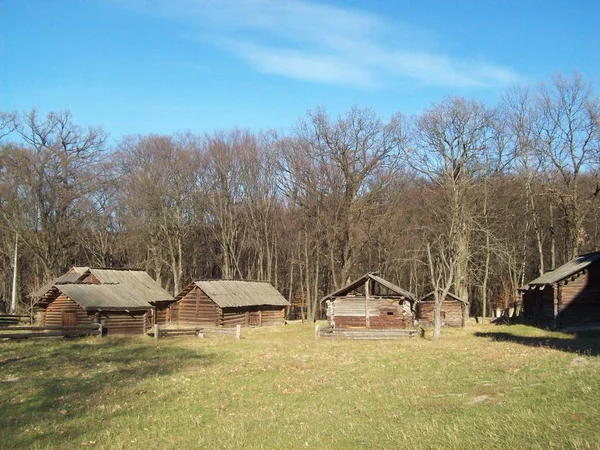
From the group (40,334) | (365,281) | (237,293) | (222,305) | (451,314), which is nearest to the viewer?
(40,334)

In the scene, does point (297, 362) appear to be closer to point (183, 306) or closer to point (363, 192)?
point (183, 306)

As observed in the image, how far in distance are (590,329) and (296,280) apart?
4506 cm

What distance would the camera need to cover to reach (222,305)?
155 feet

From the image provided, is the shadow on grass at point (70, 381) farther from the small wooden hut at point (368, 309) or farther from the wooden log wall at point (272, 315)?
the wooden log wall at point (272, 315)

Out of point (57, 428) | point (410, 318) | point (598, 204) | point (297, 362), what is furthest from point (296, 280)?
point (57, 428)

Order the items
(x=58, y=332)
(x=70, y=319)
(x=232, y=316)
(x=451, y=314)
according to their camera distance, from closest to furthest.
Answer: (x=58, y=332) < (x=70, y=319) < (x=451, y=314) < (x=232, y=316)

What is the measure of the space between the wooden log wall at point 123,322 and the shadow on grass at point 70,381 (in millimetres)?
6615

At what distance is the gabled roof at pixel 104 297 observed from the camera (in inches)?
1588

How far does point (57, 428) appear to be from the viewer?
12.6 meters

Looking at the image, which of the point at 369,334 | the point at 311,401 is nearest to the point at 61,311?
the point at 369,334

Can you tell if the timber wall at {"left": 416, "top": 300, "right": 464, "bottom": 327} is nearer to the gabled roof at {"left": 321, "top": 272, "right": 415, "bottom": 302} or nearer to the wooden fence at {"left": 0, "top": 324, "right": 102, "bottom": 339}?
the gabled roof at {"left": 321, "top": 272, "right": 415, "bottom": 302}

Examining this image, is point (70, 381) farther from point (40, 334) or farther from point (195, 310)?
point (195, 310)

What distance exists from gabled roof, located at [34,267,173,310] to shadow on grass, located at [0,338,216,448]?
7101mm

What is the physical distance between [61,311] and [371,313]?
23.6 metres
